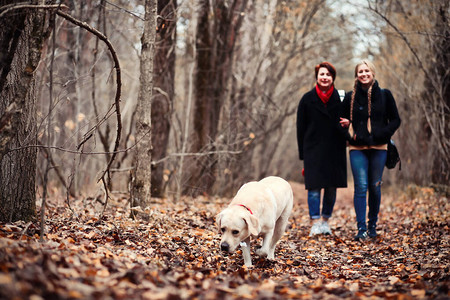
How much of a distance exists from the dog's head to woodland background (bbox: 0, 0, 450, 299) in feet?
0.93

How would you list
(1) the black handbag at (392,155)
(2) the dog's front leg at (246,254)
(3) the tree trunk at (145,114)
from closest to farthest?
(2) the dog's front leg at (246,254)
(3) the tree trunk at (145,114)
(1) the black handbag at (392,155)

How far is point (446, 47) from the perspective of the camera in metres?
9.75

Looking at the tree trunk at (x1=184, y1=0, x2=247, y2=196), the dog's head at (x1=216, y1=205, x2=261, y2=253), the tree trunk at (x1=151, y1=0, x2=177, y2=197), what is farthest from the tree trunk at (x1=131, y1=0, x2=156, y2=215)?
the tree trunk at (x1=184, y1=0, x2=247, y2=196)

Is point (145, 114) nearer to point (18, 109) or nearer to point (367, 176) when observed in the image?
point (18, 109)

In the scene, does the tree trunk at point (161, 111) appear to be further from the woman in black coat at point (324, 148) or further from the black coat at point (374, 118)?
the black coat at point (374, 118)

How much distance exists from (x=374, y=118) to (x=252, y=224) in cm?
315

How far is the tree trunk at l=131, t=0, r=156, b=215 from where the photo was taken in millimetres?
5906

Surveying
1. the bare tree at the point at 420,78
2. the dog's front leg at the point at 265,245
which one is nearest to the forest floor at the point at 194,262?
the dog's front leg at the point at 265,245

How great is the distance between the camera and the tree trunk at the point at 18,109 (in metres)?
4.16

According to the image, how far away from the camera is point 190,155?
32.8 feet

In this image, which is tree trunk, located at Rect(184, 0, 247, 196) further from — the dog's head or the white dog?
the dog's head

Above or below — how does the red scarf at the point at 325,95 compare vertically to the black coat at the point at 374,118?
above

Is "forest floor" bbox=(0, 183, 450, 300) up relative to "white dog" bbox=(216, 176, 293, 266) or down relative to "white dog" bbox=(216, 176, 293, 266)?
down

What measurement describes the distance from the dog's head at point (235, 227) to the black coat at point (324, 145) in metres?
2.87
